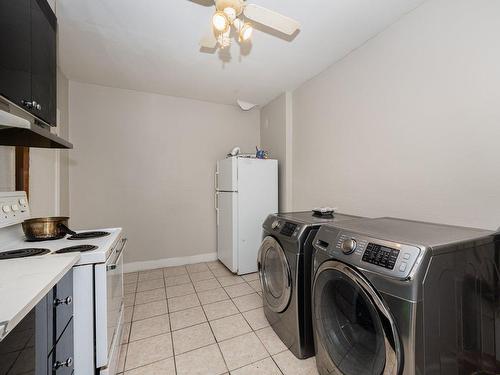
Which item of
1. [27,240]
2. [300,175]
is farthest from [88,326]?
[300,175]

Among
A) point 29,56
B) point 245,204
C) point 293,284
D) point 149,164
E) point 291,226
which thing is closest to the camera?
point 29,56

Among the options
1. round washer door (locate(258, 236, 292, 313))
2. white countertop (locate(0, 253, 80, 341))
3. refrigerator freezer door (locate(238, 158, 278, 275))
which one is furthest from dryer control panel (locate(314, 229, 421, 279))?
refrigerator freezer door (locate(238, 158, 278, 275))

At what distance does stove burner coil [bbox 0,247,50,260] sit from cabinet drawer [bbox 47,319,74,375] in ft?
1.31

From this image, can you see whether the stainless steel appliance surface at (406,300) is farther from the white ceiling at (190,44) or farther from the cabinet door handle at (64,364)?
the white ceiling at (190,44)

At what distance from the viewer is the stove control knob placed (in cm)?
114

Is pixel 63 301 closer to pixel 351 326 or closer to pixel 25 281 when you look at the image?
pixel 25 281

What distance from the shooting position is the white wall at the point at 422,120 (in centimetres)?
133

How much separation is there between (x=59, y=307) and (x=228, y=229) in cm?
215

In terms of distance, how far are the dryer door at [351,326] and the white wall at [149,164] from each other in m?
2.51

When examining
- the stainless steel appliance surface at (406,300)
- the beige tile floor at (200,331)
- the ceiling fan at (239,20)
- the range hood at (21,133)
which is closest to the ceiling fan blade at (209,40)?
the ceiling fan at (239,20)

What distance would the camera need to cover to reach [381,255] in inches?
40.1

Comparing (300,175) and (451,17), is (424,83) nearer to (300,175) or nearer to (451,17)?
(451,17)

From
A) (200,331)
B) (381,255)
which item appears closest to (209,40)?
(381,255)

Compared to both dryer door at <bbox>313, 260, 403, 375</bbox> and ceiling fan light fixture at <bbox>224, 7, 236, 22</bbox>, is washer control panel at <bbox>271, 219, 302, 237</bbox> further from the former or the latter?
ceiling fan light fixture at <bbox>224, 7, 236, 22</bbox>
